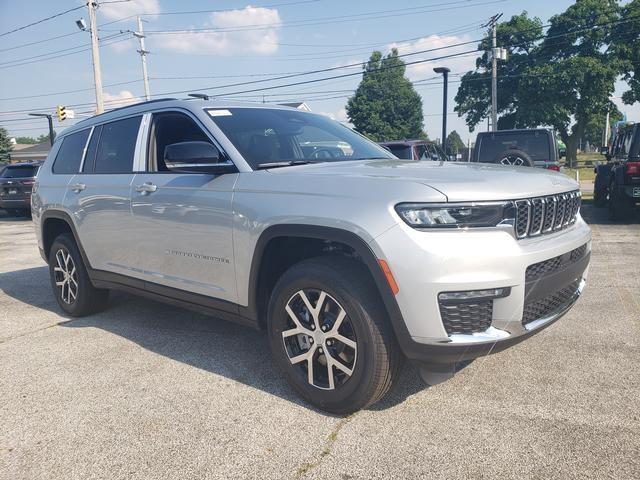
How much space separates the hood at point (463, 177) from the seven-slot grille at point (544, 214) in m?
0.04

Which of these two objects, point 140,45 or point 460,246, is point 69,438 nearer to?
point 460,246

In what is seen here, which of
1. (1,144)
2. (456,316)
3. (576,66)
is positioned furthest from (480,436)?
(1,144)

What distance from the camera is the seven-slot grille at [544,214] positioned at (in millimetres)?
2686

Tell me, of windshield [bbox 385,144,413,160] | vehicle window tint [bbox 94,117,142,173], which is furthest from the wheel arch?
windshield [bbox 385,144,413,160]

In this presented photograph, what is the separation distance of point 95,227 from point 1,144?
245 feet

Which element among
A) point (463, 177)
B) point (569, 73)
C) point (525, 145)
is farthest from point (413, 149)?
point (569, 73)

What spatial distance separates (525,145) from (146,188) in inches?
372

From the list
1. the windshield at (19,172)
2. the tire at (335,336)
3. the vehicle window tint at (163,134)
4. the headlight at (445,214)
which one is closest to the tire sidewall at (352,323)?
the tire at (335,336)

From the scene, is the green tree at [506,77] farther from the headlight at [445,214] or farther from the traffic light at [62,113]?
the headlight at [445,214]

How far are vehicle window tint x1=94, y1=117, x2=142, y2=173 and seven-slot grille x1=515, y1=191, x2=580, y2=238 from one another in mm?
2969

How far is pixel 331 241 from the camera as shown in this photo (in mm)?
2875

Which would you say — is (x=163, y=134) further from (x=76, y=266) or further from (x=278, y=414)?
(x=278, y=414)

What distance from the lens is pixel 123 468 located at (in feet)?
8.20

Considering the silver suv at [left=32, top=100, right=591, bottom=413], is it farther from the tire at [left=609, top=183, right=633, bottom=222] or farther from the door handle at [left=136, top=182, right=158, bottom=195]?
the tire at [left=609, top=183, right=633, bottom=222]
